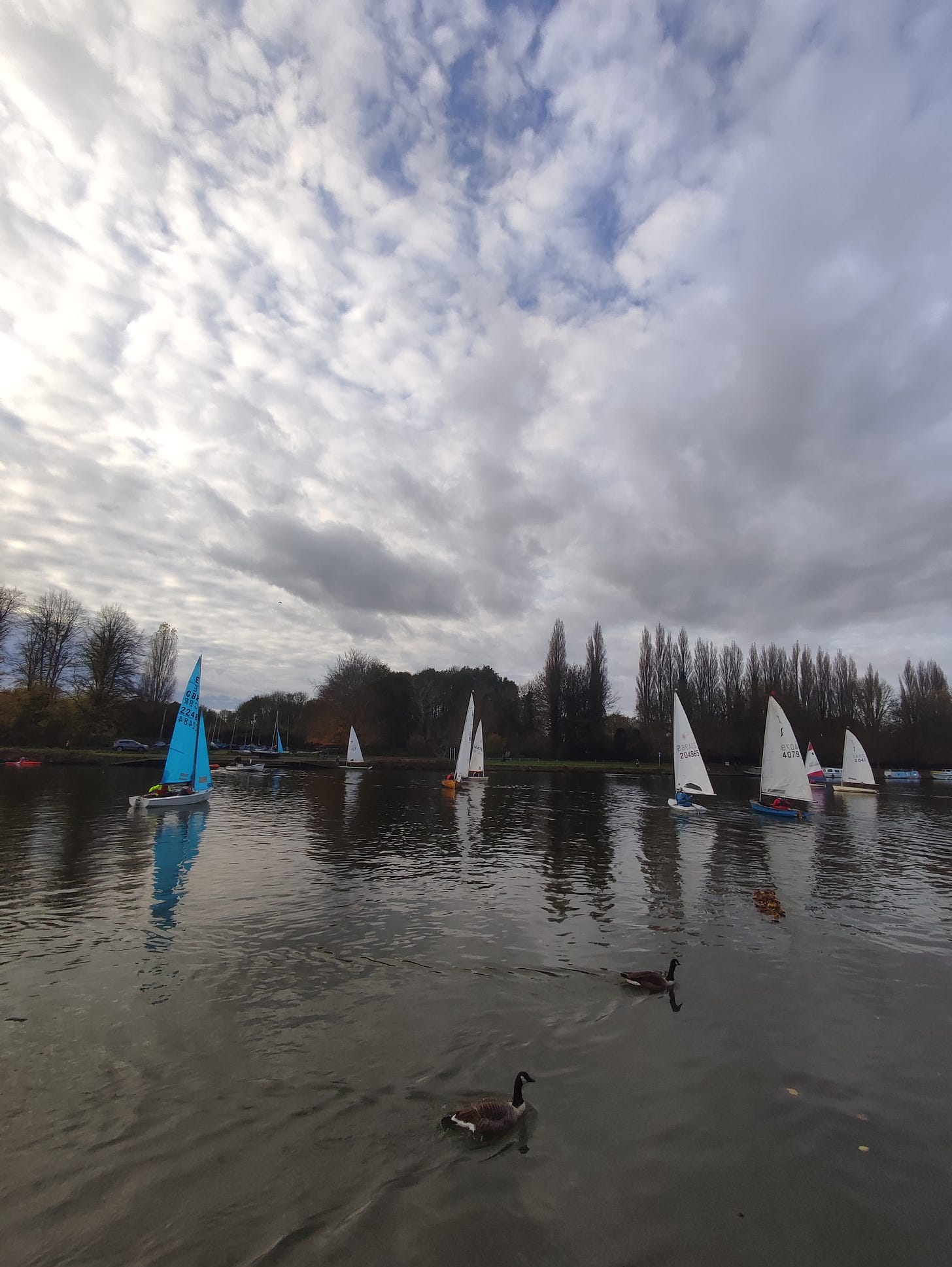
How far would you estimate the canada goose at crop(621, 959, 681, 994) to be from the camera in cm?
1025

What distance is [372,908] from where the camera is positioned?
15023mm

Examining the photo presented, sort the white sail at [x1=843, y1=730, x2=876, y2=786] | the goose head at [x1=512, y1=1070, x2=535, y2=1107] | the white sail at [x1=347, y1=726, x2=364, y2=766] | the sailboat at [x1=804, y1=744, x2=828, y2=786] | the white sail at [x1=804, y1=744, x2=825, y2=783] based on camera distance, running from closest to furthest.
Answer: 1. the goose head at [x1=512, y1=1070, x2=535, y2=1107]
2. the white sail at [x1=843, y1=730, x2=876, y2=786]
3. the white sail at [x1=804, y1=744, x2=825, y2=783]
4. the sailboat at [x1=804, y1=744, x2=828, y2=786]
5. the white sail at [x1=347, y1=726, x2=364, y2=766]

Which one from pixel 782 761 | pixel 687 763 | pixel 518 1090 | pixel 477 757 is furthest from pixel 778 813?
pixel 518 1090

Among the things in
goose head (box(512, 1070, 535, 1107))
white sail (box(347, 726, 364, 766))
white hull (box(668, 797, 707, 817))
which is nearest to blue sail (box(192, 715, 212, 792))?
white hull (box(668, 797, 707, 817))

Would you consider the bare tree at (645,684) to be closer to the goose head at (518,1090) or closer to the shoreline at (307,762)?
the shoreline at (307,762)

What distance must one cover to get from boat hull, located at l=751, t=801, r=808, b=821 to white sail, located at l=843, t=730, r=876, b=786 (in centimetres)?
2922

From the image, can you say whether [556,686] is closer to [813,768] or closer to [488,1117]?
[813,768]

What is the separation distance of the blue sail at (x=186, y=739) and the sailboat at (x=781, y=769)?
34.3m

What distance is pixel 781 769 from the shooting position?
40.1 metres

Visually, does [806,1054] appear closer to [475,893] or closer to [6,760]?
[475,893]

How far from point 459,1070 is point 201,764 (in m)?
34.2

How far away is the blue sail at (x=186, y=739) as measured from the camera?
33.5m

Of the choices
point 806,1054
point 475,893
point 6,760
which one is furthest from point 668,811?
point 6,760

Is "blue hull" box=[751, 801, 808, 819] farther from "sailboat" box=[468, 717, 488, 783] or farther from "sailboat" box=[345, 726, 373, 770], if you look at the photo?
"sailboat" box=[345, 726, 373, 770]
